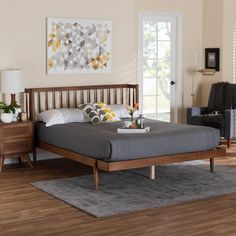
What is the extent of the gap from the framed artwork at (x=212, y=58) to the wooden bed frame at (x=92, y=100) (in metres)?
1.73

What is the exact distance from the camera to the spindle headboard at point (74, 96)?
7.11m

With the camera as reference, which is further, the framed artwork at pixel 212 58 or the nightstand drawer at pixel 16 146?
the framed artwork at pixel 212 58

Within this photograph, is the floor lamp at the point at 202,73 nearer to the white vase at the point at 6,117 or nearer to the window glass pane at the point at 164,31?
the window glass pane at the point at 164,31

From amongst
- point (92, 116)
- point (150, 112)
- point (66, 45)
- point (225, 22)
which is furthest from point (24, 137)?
point (225, 22)

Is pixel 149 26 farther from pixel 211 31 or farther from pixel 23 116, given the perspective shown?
pixel 23 116

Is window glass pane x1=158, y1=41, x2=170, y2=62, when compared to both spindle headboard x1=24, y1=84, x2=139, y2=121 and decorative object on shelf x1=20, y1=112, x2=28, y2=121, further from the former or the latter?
decorative object on shelf x1=20, y1=112, x2=28, y2=121

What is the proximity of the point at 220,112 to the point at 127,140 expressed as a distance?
330cm

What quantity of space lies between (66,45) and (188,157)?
2416mm

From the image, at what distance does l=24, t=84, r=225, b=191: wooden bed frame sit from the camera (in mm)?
5672

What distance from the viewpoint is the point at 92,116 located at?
6863 millimetres

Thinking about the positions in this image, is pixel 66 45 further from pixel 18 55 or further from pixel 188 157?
pixel 188 157

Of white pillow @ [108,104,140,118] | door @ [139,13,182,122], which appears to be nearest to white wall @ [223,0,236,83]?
door @ [139,13,182,122]

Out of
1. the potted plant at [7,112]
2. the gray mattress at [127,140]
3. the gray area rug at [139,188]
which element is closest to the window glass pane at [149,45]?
the gray mattress at [127,140]

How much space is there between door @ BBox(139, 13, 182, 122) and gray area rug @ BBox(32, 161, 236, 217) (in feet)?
7.20
